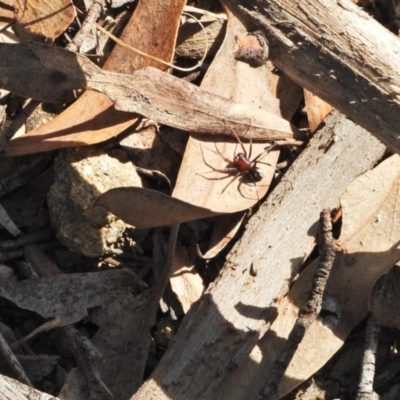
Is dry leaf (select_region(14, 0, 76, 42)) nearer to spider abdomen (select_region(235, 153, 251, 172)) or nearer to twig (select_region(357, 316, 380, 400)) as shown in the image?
spider abdomen (select_region(235, 153, 251, 172))

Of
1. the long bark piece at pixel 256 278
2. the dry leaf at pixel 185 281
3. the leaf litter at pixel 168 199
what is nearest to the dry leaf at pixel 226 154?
the leaf litter at pixel 168 199

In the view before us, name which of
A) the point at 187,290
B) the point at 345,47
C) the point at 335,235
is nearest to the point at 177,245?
the point at 187,290

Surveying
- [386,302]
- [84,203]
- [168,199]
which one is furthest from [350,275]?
[84,203]

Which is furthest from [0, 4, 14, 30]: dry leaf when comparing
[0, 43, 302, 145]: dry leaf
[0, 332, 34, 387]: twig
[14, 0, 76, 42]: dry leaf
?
[0, 332, 34, 387]: twig

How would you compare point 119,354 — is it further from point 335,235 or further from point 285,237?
point 335,235

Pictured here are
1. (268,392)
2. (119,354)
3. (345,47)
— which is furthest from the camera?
(119,354)

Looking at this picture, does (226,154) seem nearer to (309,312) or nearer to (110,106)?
(110,106)

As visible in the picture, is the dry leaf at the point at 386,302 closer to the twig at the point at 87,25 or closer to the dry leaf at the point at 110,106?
the dry leaf at the point at 110,106

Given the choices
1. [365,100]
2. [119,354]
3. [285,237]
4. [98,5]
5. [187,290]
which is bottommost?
[119,354]
